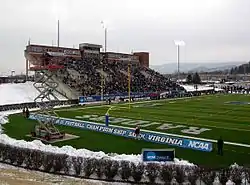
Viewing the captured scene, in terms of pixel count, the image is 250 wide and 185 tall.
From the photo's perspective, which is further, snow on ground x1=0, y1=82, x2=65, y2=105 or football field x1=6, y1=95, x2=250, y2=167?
snow on ground x1=0, y1=82, x2=65, y2=105

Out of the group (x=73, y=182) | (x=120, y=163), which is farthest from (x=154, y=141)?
(x=73, y=182)

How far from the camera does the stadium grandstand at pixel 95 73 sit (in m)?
66.6

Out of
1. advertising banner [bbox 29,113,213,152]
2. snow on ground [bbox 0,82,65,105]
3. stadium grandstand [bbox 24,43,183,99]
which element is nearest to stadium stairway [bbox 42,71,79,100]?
stadium grandstand [bbox 24,43,183,99]

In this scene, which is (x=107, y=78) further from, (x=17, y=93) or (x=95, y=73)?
(x=17, y=93)

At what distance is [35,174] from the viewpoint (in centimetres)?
1778

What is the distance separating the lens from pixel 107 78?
75438 mm

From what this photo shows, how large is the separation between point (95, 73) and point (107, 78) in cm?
270

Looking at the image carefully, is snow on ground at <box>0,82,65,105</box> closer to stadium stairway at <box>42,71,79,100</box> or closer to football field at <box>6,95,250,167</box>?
stadium stairway at <box>42,71,79,100</box>

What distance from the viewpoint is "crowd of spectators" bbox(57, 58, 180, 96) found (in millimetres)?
67375

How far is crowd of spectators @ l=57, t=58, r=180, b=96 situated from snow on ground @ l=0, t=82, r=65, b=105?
6.44 m

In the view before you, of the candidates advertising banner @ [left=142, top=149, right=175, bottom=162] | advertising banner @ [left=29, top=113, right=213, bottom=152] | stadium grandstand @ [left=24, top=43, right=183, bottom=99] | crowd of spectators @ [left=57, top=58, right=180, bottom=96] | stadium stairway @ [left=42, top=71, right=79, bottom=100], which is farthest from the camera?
crowd of spectators @ [left=57, top=58, right=180, bottom=96]

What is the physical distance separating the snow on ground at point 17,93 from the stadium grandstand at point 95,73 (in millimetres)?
4957

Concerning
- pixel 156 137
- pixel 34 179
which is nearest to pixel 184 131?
pixel 156 137

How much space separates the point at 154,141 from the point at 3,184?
1211 cm
